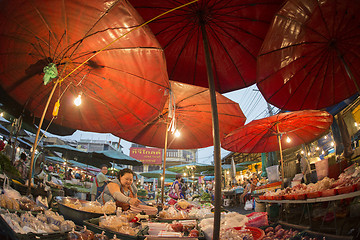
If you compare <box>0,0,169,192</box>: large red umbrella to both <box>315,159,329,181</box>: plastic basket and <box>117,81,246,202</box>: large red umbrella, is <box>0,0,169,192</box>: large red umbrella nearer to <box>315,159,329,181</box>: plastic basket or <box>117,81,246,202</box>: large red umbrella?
<box>117,81,246,202</box>: large red umbrella

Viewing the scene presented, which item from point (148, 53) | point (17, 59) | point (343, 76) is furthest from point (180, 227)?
point (343, 76)

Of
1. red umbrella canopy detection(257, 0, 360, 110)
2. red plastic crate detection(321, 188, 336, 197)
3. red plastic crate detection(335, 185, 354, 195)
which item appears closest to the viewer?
red plastic crate detection(335, 185, 354, 195)

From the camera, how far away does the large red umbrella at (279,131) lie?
6020mm

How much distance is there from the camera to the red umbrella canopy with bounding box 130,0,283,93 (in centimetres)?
360

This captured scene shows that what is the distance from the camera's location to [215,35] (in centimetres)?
430

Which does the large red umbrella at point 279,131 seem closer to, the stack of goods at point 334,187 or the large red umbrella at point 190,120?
the large red umbrella at point 190,120

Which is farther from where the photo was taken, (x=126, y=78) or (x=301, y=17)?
Answer: (x=126, y=78)

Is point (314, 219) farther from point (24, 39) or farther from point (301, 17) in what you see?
point (24, 39)

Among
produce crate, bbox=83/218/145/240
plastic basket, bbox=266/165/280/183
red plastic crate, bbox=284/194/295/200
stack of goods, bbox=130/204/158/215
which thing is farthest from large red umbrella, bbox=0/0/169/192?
plastic basket, bbox=266/165/280/183

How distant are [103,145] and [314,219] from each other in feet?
159

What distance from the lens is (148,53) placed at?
3516mm

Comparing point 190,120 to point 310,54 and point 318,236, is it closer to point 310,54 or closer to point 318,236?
point 310,54

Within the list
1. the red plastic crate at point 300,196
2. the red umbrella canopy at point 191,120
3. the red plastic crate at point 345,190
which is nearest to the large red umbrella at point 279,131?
the red umbrella canopy at point 191,120

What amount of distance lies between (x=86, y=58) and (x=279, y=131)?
693cm
